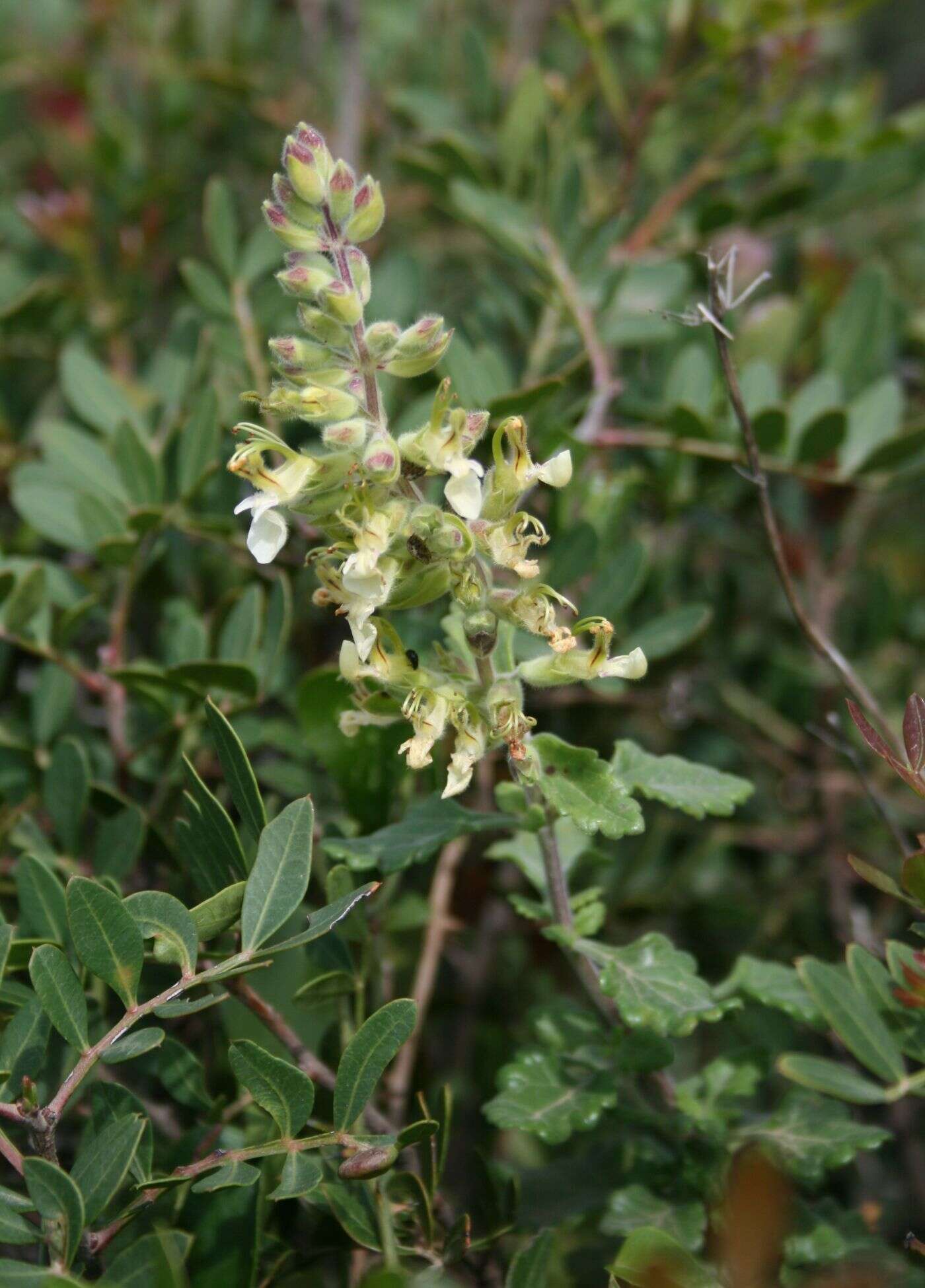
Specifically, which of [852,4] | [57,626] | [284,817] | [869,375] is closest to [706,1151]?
[284,817]

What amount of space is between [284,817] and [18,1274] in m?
0.36

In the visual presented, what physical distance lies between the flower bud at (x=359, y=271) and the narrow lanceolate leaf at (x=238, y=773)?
362mm

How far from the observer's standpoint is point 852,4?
5.83 feet

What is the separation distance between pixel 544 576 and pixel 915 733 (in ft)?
1.58

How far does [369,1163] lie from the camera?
872 millimetres

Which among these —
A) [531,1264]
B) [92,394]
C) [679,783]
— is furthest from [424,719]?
[92,394]

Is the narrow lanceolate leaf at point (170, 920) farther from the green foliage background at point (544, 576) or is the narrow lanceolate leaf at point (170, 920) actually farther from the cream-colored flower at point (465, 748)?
the cream-colored flower at point (465, 748)

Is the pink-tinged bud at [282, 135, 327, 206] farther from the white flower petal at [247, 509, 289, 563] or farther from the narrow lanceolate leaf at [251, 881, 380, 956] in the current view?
the narrow lanceolate leaf at [251, 881, 380, 956]

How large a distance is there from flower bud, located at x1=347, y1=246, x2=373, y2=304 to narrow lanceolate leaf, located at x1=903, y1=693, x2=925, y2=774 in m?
0.58

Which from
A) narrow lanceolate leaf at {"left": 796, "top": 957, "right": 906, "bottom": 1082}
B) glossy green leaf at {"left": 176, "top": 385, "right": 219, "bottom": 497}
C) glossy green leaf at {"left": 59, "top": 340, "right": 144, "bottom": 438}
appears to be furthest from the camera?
glossy green leaf at {"left": 59, "top": 340, "right": 144, "bottom": 438}

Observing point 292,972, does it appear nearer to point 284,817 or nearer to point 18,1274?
point 284,817

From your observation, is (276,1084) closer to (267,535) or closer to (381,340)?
(267,535)

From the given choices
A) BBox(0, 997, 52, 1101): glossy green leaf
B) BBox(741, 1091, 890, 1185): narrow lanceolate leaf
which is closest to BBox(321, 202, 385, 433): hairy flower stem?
BBox(0, 997, 52, 1101): glossy green leaf

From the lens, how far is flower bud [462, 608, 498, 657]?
930 millimetres
